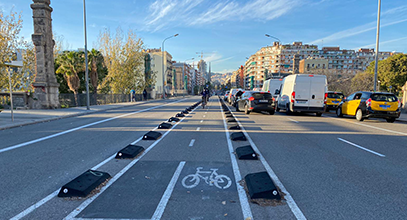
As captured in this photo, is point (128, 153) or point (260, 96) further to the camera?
point (260, 96)

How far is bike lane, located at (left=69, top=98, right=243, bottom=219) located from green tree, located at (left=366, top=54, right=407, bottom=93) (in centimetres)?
5595

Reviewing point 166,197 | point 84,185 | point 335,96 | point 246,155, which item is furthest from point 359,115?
point 84,185

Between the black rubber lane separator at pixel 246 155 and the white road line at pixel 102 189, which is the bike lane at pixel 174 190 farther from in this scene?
the black rubber lane separator at pixel 246 155

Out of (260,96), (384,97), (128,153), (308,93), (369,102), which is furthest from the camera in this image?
(260,96)

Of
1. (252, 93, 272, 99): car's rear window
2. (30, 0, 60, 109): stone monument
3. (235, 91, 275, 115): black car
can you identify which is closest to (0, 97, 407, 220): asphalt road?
(235, 91, 275, 115): black car

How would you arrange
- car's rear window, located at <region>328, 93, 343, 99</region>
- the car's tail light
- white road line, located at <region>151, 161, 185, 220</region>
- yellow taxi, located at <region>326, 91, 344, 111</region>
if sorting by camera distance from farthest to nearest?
car's rear window, located at <region>328, 93, 343, 99</region> → yellow taxi, located at <region>326, 91, 344, 111</region> → the car's tail light → white road line, located at <region>151, 161, 185, 220</region>

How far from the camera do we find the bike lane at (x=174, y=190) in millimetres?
3258

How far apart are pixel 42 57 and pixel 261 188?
72.7 feet

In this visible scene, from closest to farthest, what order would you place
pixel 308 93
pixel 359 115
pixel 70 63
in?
pixel 359 115, pixel 308 93, pixel 70 63

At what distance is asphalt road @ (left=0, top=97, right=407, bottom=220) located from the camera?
332cm

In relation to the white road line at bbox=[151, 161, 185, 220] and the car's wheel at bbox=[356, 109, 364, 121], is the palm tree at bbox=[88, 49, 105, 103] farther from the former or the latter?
the white road line at bbox=[151, 161, 185, 220]

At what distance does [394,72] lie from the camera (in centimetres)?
5050

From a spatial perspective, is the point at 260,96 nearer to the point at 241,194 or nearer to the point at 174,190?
the point at 241,194

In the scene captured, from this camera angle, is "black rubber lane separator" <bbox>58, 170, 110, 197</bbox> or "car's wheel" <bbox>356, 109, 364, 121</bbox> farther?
"car's wheel" <bbox>356, 109, 364, 121</bbox>
